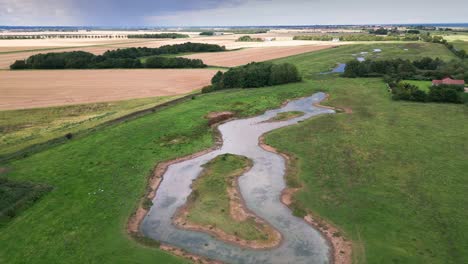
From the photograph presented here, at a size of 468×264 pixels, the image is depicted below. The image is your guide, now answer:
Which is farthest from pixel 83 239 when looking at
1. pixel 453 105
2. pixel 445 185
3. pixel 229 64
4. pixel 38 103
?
pixel 229 64

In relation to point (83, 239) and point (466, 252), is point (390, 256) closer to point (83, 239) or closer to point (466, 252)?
point (466, 252)

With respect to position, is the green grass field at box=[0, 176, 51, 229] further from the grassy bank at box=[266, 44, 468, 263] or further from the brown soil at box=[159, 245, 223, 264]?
the grassy bank at box=[266, 44, 468, 263]

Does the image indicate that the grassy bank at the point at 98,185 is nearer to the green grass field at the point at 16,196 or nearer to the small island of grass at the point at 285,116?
the green grass field at the point at 16,196

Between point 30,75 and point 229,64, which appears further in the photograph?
point 229,64

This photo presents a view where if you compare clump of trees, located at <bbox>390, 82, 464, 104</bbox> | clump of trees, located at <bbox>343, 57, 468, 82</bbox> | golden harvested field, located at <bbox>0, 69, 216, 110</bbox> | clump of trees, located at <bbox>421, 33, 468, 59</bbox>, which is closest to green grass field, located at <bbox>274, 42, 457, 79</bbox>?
clump of trees, located at <bbox>421, 33, 468, 59</bbox>

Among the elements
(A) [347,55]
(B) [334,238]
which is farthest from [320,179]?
(A) [347,55]

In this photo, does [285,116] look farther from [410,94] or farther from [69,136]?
[69,136]
